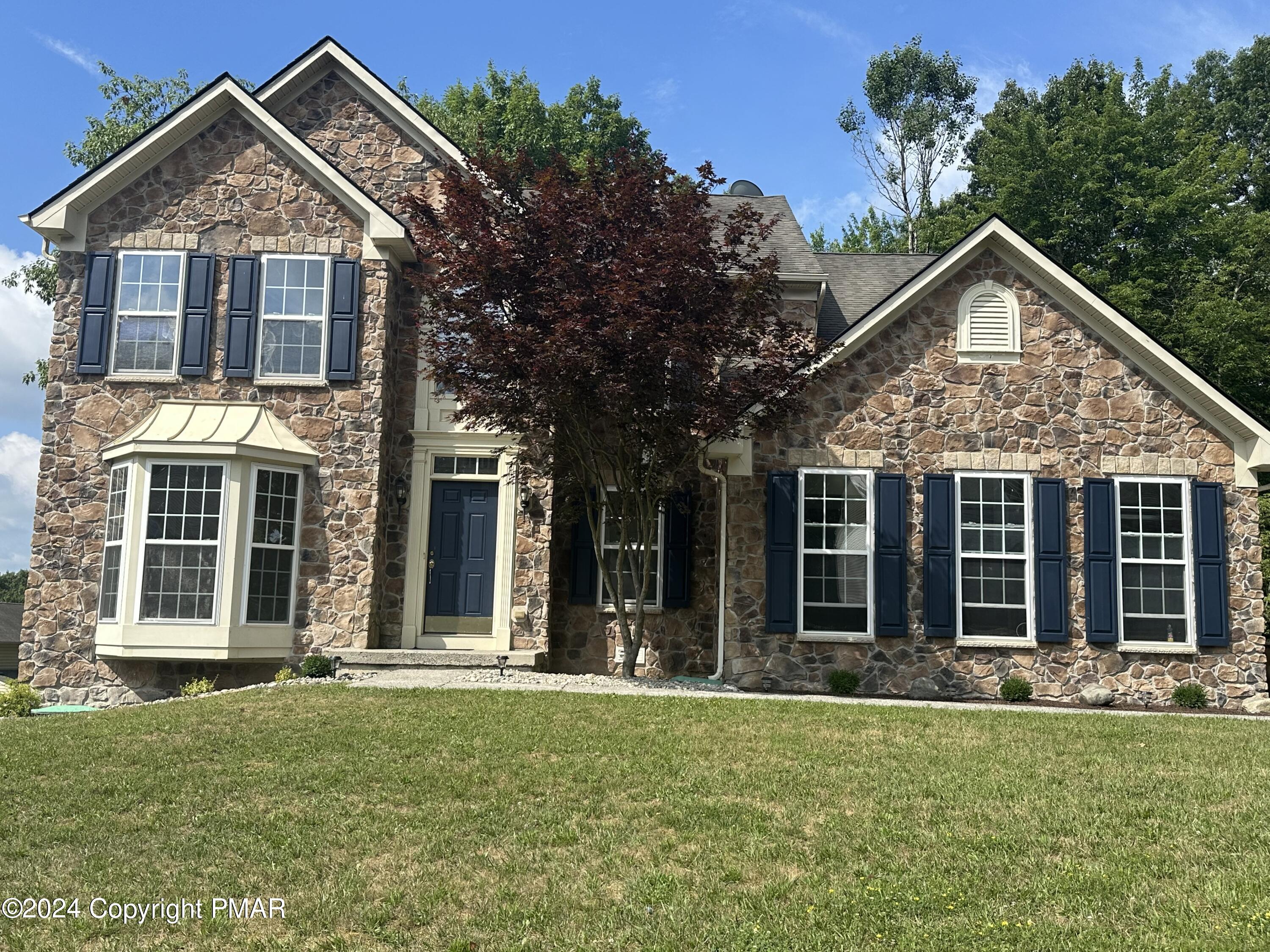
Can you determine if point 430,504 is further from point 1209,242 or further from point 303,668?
point 1209,242

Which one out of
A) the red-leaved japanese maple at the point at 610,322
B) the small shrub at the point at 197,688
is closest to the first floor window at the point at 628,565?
the red-leaved japanese maple at the point at 610,322

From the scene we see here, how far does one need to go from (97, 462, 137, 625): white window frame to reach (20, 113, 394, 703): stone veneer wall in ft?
0.39

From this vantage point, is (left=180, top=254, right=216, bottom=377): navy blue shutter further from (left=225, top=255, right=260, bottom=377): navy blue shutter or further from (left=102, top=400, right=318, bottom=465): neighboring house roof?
(left=102, top=400, right=318, bottom=465): neighboring house roof

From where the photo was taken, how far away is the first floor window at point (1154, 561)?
1366cm

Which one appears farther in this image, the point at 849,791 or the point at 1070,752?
the point at 1070,752

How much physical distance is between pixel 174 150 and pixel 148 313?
2.25 meters

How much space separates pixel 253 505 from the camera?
13508 millimetres

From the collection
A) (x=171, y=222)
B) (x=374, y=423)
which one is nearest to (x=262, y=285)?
(x=171, y=222)

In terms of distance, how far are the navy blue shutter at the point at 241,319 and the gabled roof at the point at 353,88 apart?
10.2ft

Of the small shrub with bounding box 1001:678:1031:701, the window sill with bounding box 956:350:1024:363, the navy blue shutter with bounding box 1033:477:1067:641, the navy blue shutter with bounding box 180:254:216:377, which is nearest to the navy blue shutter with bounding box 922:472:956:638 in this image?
the small shrub with bounding box 1001:678:1031:701

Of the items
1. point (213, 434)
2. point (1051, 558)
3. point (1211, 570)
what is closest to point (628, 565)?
point (1051, 558)

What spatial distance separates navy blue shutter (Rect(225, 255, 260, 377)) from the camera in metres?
14.3

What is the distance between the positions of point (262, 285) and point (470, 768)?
8.80m

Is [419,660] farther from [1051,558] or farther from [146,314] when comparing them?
[1051,558]
